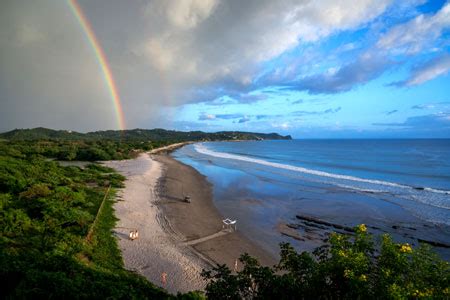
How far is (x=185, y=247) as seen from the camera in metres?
18.7

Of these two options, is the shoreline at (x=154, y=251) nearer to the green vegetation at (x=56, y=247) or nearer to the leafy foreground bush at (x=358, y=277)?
the green vegetation at (x=56, y=247)

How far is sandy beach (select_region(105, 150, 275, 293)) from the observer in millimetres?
15461

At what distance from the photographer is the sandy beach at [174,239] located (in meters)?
15.5

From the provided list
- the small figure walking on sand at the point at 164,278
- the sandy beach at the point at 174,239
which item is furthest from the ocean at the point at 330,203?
the small figure walking on sand at the point at 164,278

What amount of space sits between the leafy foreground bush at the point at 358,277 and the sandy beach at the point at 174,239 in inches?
309

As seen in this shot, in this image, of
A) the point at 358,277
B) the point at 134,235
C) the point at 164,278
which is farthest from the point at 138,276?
the point at 358,277

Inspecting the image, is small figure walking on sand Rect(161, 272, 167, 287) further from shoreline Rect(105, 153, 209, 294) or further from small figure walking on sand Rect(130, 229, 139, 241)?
small figure walking on sand Rect(130, 229, 139, 241)

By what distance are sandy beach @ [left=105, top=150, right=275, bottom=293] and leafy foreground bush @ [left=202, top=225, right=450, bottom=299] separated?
785 cm

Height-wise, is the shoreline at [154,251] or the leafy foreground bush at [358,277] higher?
the leafy foreground bush at [358,277]

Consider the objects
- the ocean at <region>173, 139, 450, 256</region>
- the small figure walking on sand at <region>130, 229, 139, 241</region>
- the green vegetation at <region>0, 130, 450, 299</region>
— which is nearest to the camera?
the green vegetation at <region>0, 130, 450, 299</region>

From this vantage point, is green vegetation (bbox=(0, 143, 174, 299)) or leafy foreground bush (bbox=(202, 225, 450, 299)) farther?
green vegetation (bbox=(0, 143, 174, 299))

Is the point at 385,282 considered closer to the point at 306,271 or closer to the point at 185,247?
the point at 306,271

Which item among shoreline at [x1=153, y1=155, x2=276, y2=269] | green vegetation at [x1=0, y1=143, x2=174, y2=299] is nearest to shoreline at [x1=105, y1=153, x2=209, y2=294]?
green vegetation at [x1=0, y1=143, x2=174, y2=299]

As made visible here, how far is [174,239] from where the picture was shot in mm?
19938
